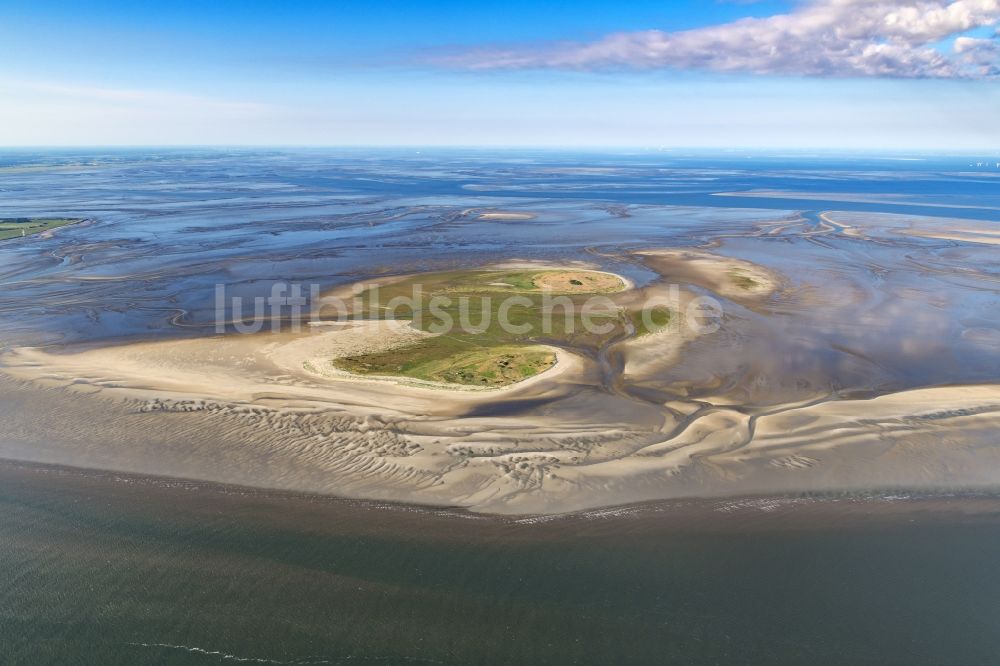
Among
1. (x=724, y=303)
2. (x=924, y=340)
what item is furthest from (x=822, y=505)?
(x=724, y=303)

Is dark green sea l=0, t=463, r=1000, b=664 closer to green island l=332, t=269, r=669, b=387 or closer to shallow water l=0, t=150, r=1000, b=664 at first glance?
shallow water l=0, t=150, r=1000, b=664

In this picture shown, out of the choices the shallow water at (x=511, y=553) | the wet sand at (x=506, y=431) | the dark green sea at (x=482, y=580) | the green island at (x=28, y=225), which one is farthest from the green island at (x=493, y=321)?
the green island at (x=28, y=225)

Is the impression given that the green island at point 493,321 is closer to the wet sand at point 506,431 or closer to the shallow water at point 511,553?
the wet sand at point 506,431

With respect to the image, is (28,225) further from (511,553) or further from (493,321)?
(511,553)

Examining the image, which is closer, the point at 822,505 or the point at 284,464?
the point at 822,505

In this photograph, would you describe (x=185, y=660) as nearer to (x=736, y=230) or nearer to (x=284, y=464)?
(x=284, y=464)

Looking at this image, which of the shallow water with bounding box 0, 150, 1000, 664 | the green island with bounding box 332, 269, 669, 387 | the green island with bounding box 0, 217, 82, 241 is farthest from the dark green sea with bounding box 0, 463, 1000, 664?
the green island with bounding box 0, 217, 82, 241

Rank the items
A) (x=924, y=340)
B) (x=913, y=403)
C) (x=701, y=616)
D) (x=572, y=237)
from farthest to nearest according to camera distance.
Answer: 1. (x=572, y=237)
2. (x=924, y=340)
3. (x=913, y=403)
4. (x=701, y=616)
